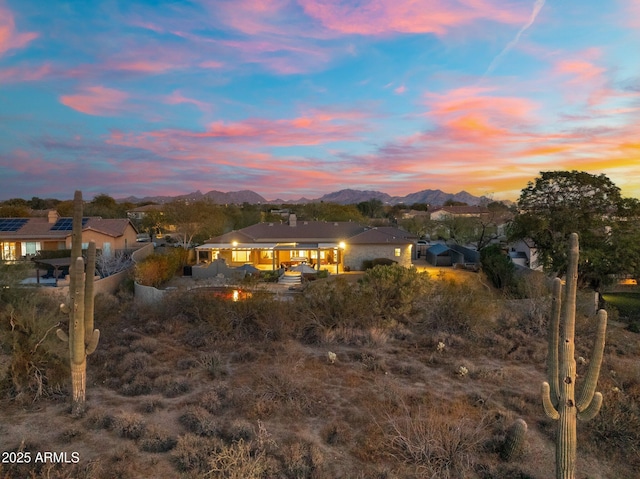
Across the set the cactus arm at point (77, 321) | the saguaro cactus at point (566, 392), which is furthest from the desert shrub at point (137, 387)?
the saguaro cactus at point (566, 392)

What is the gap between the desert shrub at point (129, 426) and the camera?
8750 mm

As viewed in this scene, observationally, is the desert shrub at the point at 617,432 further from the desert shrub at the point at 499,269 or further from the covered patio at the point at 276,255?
the covered patio at the point at 276,255

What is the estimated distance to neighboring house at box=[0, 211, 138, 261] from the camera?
33219 mm

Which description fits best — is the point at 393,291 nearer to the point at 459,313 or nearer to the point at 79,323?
the point at 459,313

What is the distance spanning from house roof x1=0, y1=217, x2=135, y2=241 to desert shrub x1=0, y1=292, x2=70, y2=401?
74.3 ft

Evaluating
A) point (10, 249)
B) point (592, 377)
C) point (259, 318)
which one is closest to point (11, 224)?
point (10, 249)

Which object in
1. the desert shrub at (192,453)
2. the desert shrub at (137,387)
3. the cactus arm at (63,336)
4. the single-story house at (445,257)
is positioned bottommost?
the desert shrub at (137,387)

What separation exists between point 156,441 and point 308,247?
23895 mm

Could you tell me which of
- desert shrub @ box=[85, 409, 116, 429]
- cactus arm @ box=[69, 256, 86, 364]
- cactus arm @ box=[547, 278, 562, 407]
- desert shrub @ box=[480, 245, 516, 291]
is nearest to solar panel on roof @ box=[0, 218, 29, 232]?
cactus arm @ box=[69, 256, 86, 364]

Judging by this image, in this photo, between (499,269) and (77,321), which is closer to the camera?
(77,321)

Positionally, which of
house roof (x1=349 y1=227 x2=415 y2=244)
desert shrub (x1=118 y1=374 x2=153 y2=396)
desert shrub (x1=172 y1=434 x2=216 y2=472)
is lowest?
desert shrub (x1=118 y1=374 x2=153 y2=396)

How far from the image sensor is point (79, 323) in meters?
9.80

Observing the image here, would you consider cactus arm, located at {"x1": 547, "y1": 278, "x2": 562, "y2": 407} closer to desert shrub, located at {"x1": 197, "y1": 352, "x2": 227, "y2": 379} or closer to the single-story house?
desert shrub, located at {"x1": 197, "y1": 352, "x2": 227, "y2": 379}

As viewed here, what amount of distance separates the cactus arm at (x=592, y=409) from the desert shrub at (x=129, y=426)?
9.12 meters
